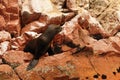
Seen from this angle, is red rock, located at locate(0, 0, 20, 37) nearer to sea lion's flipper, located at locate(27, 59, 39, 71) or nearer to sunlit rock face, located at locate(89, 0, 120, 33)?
sea lion's flipper, located at locate(27, 59, 39, 71)

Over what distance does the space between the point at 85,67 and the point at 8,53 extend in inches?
84.0

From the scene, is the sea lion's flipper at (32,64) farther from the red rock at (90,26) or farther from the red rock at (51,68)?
the red rock at (90,26)

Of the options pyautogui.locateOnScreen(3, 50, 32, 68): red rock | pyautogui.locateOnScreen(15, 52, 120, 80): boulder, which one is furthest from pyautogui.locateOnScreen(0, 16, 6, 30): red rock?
pyautogui.locateOnScreen(15, 52, 120, 80): boulder

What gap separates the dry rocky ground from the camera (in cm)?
732

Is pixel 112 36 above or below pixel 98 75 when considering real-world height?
above

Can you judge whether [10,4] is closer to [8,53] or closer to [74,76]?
[8,53]

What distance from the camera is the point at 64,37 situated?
841 cm

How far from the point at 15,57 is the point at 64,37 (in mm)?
1619

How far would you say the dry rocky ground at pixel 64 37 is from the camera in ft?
24.0

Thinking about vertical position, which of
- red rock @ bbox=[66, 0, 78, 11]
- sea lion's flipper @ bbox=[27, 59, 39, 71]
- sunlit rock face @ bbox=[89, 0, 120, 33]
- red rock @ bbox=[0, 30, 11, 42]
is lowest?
sea lion's flipper @ bbox=[27, 59, 39, 71]

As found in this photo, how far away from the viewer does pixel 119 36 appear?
8680mm

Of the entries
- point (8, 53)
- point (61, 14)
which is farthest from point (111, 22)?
point (8, 53)

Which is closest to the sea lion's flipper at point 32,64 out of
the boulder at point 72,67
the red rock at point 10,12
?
the boulder at point 72,67

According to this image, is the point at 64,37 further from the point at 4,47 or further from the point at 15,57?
the point at 4,47
